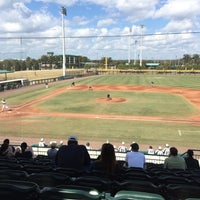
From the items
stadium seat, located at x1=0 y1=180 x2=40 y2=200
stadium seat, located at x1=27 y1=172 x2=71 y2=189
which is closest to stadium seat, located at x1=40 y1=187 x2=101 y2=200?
stadium seat, located at x1=0 y1=180 x2=40 y2=200

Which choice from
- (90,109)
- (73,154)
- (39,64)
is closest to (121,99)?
(90,109)

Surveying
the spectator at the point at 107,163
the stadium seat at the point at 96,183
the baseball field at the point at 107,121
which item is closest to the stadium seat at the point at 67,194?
the stadium seat at the point at 96,183

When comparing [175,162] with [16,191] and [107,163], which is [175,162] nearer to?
[107,163]

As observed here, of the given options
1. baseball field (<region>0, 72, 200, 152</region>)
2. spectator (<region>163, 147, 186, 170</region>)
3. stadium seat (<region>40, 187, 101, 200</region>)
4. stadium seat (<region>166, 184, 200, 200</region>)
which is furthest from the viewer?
baseball field (<region>0, 72, 200, 152</region>)

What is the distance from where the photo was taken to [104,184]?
4.47 meters

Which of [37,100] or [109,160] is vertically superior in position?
[109,160]

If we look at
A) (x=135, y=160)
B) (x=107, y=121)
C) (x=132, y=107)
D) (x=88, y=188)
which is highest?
(x=88, y=188)

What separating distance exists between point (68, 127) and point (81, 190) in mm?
21934

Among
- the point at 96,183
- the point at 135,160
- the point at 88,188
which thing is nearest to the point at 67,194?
the point at 88,188

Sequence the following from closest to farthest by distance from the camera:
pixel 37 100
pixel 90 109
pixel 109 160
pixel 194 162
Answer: pixel 109 160 → pixel 194 162 → pixel 90 109 → pixel 37 100

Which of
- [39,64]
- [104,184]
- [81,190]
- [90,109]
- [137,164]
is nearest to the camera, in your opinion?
[81,190]

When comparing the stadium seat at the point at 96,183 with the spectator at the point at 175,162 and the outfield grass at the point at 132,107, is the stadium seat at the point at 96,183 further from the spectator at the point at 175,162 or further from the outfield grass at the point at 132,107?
the outfield grass at the point at 132,107

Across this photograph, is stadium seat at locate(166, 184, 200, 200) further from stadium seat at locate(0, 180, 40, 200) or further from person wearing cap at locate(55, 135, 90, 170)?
person wearing cap at locate(55, 135, 90, 170)

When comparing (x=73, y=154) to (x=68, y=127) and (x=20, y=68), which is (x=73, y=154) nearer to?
(x=68, y=127)
